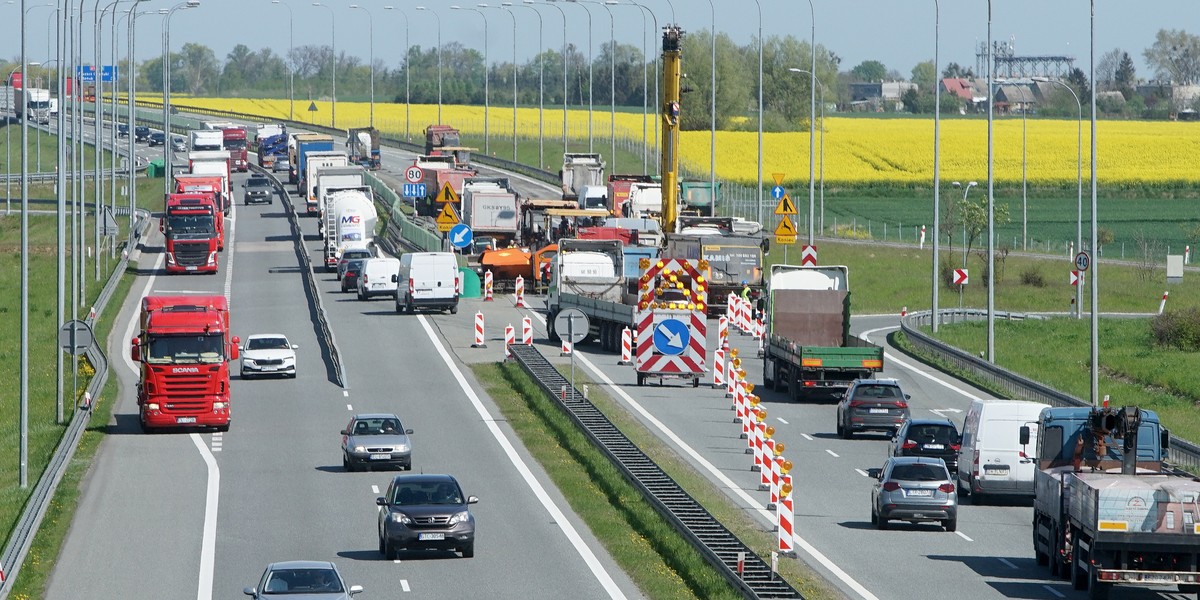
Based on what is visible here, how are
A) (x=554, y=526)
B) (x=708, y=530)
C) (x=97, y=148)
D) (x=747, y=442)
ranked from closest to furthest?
1. (x=708, y=530)
2. (x=554, y=526)
3. (x=747, y=442)
4. (x=97, y=148)

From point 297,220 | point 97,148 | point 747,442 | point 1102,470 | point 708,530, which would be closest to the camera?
point 1102,470

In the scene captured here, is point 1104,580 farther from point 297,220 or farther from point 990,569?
point 297,220

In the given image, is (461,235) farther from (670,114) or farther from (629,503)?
(629,503)

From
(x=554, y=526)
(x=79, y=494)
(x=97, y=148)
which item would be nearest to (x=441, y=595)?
(x=554, y=526)

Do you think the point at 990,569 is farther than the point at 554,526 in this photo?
No

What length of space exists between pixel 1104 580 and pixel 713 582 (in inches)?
192

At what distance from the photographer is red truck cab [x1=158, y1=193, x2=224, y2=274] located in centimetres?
7488

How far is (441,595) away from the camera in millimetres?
24359

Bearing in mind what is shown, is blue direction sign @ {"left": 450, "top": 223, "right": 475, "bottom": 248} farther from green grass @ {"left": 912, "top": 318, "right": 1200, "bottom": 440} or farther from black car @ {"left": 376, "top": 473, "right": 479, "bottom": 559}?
black car @ {"left": 376, "top": 473, "right": 479, "bottom": 559}

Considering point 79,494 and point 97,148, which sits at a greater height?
point 97,148

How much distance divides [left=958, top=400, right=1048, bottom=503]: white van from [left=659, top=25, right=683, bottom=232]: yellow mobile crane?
31449 mm

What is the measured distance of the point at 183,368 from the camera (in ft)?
133

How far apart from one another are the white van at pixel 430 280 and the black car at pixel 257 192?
155 feet

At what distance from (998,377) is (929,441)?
14.4 m
